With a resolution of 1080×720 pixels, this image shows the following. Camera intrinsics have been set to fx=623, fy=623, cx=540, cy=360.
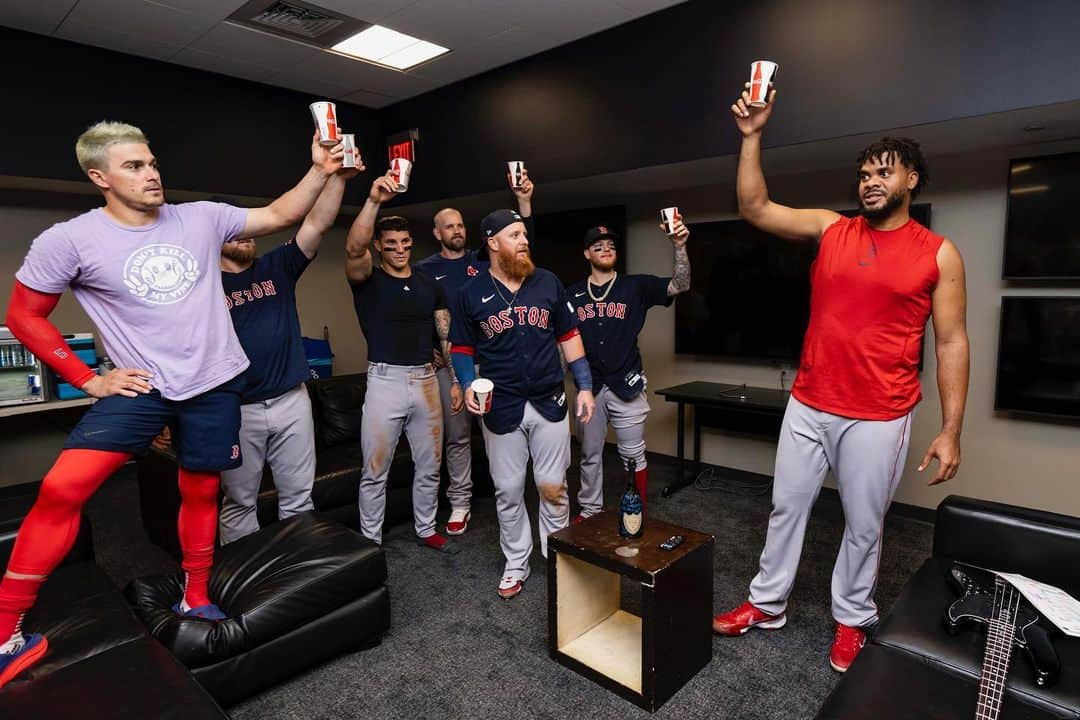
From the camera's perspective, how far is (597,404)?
11.3ft

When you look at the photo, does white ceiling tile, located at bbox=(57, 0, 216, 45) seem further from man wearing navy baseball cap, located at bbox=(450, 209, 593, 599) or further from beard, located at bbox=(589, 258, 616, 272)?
beard, located at bbox=(589, 258, 616, 272)

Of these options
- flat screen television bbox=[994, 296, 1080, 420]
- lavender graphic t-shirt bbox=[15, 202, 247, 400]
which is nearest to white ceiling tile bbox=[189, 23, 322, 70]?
lavender graphic t-shirt bbox=[15, 202, 247, 400]

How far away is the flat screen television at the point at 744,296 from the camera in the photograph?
388cm

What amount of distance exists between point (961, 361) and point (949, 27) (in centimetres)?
143

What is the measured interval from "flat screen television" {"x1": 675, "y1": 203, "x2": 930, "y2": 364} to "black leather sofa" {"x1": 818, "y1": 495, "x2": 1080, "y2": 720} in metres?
1.99

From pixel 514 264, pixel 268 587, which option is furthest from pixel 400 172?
pixel 268 587

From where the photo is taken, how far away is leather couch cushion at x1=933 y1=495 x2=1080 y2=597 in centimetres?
186

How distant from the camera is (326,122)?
1.98 metres

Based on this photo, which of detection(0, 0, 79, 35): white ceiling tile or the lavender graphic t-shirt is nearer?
the lavender graphic t-shirt

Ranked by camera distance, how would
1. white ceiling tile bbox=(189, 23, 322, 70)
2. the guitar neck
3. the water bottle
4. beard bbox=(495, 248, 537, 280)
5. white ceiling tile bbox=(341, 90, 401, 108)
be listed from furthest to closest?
1. white ceiling tile bbox=(341, 90, 401, 108)
2. white ceiling tile bbox=(189, 23, 322, 70)
3. beard bbox=(495, 248, 537, 280)
4. the water bottle
5. the guitar neck

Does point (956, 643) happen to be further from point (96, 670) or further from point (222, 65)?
point (222, 65)

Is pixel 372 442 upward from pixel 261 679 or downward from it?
upward

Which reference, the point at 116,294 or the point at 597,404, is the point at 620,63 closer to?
the point at 597,404

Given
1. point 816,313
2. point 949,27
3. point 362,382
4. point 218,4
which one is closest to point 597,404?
point 816,313
